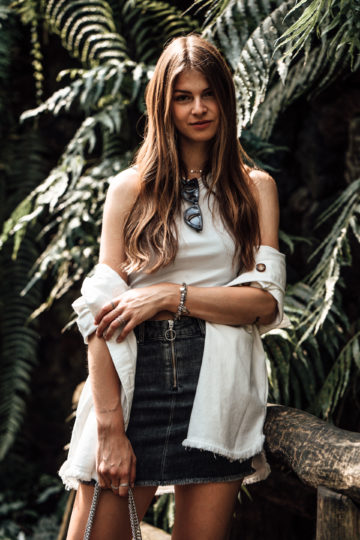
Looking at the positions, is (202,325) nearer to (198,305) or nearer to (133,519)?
(198,305)

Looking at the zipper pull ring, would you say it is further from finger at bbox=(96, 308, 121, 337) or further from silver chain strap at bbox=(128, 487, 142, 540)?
silver chain strap at bbox=(128, 487, 142, 540)

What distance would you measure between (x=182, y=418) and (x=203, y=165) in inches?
25.6

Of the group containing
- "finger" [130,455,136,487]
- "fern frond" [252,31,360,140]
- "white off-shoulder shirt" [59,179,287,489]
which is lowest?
"finger" [130,455,136,487]

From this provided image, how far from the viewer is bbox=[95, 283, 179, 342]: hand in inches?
53.6

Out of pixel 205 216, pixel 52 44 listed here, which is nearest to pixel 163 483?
pixel 205 216

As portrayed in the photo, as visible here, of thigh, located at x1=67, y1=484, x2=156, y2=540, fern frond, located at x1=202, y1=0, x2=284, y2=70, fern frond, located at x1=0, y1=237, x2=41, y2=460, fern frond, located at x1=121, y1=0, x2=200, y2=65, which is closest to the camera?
thigh, located at x1=67, y1=484, x2=156, y2=540

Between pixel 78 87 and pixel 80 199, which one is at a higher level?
pixel 78 87

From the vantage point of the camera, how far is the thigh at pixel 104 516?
1.35m

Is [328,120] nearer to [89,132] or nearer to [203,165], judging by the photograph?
[89,132]

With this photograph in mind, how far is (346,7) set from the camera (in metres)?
1.62

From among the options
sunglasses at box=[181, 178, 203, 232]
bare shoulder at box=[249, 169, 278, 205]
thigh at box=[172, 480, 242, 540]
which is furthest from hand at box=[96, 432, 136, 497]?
bare shoulder at box=[249, 169, 278, 205]

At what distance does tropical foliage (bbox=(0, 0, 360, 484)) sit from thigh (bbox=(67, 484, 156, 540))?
76 centimetres

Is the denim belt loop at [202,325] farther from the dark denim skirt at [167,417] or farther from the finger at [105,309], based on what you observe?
the finger at [105,309]

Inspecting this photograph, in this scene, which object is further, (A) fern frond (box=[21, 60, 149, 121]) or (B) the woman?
(A) fern frond (box=[21, 60, 149, 121])
